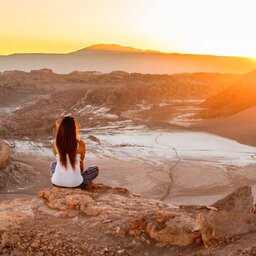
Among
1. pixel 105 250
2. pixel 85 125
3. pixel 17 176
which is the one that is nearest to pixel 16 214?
pixel 105 250

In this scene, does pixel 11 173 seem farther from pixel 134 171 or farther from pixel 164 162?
pixel 164 162

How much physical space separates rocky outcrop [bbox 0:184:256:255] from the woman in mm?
156

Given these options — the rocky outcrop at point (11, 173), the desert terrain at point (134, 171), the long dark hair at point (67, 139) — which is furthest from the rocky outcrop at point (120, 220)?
the rocky outcrop at point (11, 173)

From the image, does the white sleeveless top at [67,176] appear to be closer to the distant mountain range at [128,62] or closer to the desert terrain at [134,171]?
the desert terrain at [134,171]

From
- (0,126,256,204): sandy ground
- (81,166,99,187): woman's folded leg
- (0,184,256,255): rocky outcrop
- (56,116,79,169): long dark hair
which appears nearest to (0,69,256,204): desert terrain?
(0,126,256,204): sandy ground

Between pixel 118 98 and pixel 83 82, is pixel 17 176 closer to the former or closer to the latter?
pixel 118 98

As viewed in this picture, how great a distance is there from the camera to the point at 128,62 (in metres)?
104

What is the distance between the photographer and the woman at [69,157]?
4.62 meters

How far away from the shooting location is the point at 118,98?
27.3 meters

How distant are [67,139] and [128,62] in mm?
100052

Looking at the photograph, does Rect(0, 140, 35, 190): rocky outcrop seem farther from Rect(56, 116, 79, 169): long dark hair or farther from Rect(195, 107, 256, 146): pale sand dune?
Rect(195, 107, 256, 146): pale sand dune

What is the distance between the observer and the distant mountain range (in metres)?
97.6

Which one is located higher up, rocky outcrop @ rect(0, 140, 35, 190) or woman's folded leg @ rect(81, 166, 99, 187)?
woman's folded leg @ rect(81, 166, 99, 187)

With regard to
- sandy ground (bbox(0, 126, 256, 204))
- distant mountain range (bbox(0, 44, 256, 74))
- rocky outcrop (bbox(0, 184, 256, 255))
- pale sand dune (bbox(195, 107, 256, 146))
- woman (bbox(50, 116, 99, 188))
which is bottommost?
sandy ground (bbox(0, 126, 256, 204))
